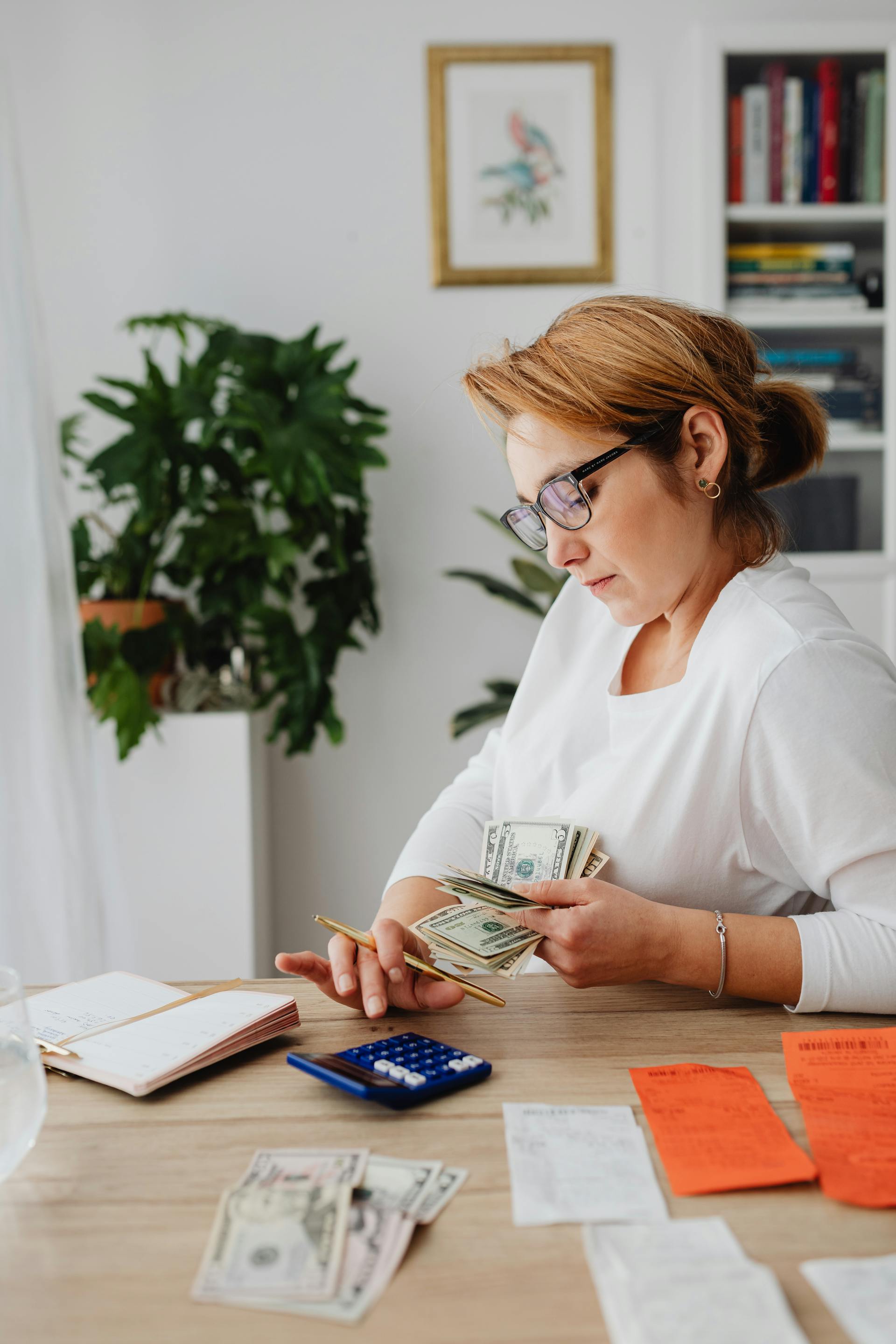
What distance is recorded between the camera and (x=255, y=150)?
2.85m

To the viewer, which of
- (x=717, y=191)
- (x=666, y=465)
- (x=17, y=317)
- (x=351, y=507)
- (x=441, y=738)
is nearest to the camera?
(x=666, y=465)

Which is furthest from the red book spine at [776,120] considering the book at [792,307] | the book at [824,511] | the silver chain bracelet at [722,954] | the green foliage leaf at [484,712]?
the silver chain bracelet at [722,954]

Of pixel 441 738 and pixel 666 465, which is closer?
pixel 666 465

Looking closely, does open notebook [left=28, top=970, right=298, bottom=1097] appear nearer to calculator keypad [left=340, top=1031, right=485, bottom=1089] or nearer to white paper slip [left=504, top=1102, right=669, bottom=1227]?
calculator keypad [left=340, top=1031, right=485, bottom=1089]

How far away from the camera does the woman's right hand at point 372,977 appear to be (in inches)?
40.7

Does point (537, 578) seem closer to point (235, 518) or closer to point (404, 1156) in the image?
point (235, 518)

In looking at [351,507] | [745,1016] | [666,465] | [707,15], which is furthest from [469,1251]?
[707,15]

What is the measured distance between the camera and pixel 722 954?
105 centimetres

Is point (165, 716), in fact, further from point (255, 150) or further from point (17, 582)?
point (255, 150)

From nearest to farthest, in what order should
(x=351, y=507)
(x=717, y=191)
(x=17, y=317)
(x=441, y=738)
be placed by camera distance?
(x=17, y=317)
(x=717, y=191)
(x=351, y=507)
(x=441, y=738)

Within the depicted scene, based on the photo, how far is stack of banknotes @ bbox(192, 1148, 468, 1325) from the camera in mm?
612

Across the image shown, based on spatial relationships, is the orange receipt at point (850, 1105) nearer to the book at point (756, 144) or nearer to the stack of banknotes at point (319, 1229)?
the stack of banknotes at point (319, 1229)

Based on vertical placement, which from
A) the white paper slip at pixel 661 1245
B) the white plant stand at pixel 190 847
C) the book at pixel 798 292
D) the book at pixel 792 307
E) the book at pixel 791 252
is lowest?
the white plant stand at pixel 190 847

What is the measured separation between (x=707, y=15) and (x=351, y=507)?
1.71 metres
